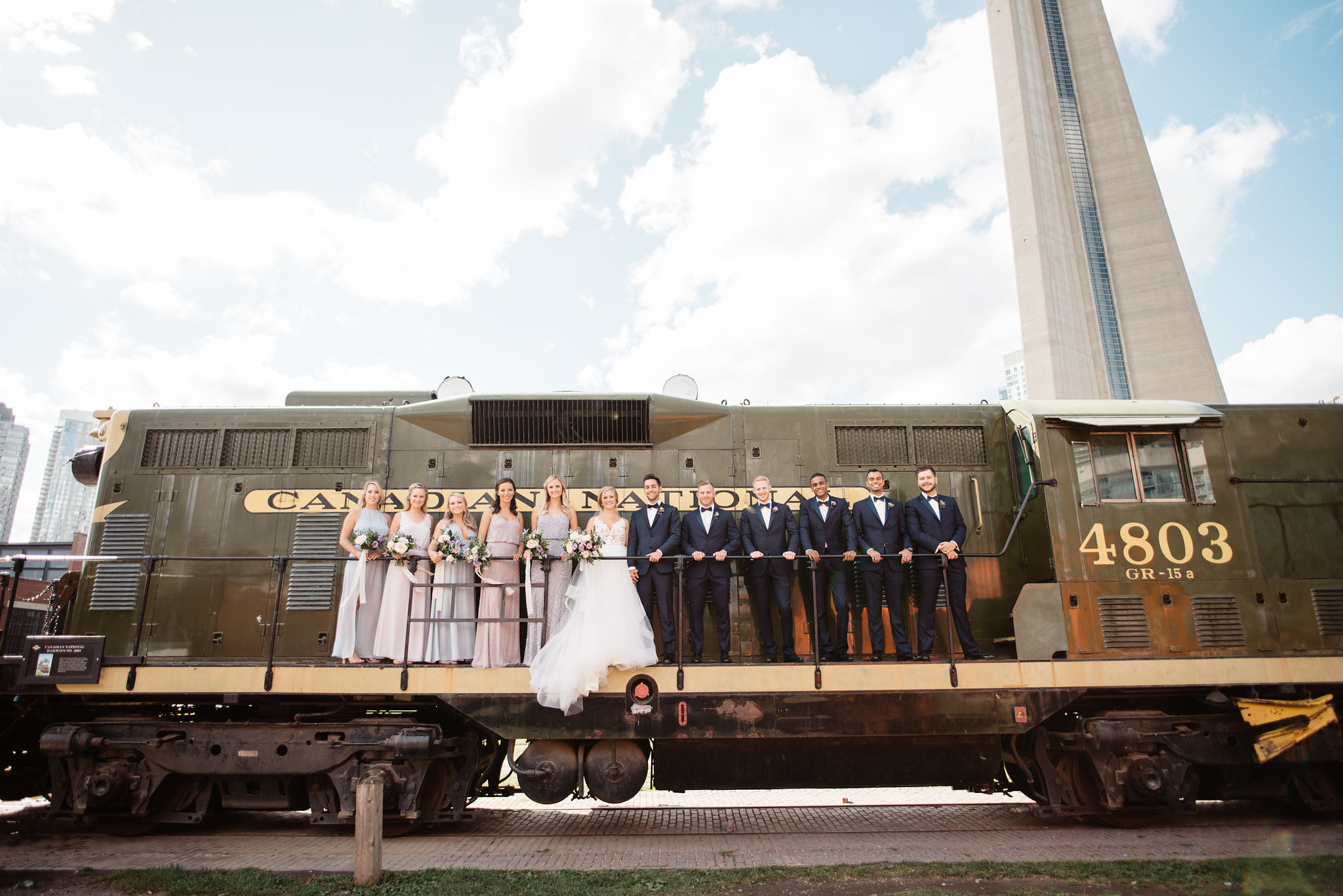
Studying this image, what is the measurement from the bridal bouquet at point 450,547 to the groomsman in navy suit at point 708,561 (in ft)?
6.39

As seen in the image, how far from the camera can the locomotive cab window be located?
20.1 feet

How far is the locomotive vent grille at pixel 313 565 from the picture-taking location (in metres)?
6.64

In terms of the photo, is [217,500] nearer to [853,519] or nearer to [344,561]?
[344,561]

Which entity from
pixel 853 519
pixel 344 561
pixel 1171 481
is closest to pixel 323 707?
pixel 344 561

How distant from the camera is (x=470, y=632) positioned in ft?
20.5

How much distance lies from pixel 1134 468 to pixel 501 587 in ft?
18.7

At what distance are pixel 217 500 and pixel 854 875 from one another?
6598 millimetres

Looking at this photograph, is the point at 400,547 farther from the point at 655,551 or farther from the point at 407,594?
the point at 655,551

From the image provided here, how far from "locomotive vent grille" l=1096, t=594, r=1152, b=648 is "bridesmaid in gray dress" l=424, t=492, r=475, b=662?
17.7ft

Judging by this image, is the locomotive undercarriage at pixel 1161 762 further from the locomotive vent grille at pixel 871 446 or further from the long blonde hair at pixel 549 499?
the long blonde hair at pixel 549 499

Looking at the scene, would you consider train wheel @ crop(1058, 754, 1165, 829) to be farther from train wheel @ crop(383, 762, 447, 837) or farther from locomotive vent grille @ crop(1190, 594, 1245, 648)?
train wheel @ crop(383, 762, 447, 837)

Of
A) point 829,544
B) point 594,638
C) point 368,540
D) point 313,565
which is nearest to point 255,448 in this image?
point 313,565

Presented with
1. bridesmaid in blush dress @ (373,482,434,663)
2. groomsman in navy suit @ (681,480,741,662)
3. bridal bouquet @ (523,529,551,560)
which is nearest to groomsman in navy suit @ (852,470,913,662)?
groomsman in navy suit @ (681,480,741,662)

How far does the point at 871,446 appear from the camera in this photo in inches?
283
